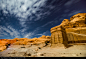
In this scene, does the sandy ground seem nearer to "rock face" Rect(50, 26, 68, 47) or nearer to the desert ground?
the desert ground

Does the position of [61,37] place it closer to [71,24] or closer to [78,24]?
[71,24]

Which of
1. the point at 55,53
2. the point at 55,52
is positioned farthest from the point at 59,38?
the point at 55,53

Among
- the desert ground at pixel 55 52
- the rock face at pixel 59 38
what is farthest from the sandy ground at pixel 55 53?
the rock face at pixel 59 38

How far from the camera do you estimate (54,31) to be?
9383mm

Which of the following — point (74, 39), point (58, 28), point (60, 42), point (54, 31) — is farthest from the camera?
point (74, 39)

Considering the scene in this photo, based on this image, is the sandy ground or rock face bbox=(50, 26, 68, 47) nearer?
the sandy ground

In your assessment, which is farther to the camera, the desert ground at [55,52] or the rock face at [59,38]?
the rock face at [59,38]

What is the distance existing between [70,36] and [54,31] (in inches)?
203

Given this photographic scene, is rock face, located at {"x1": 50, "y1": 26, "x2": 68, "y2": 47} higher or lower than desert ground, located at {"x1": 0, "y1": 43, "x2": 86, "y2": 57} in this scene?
higher

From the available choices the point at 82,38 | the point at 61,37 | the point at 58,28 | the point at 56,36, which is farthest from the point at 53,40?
the point at 82,38

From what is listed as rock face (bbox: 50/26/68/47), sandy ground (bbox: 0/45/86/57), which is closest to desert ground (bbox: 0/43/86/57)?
sandy ground (bbox: 0/45/86/57)

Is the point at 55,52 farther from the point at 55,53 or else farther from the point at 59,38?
the point at 59,38

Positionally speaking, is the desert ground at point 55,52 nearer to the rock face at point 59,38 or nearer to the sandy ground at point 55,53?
the sandy ground at point 55,53

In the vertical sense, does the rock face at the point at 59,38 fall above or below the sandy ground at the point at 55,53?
above
